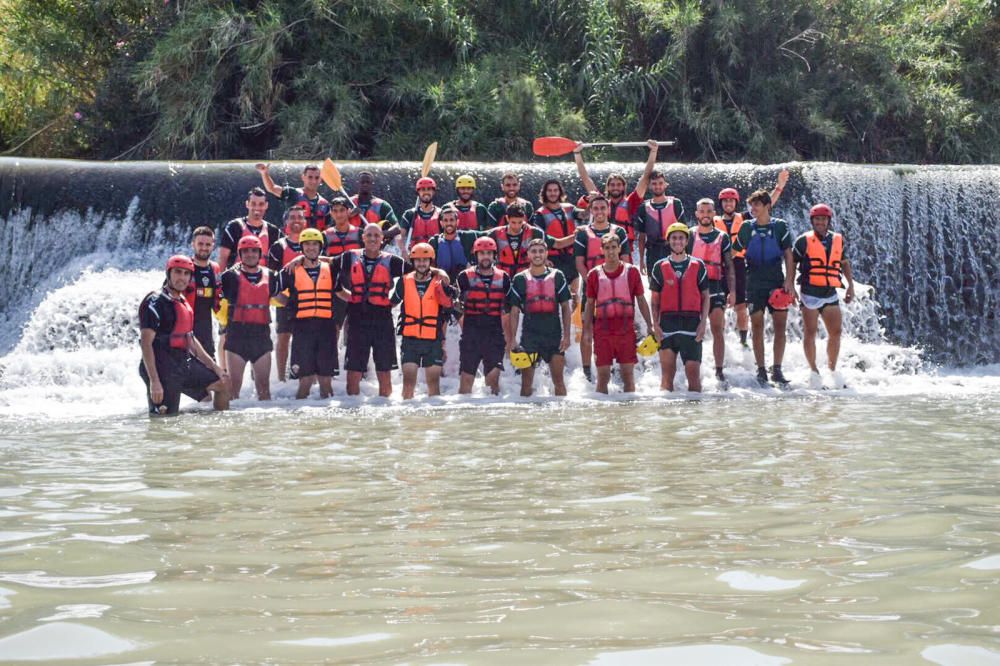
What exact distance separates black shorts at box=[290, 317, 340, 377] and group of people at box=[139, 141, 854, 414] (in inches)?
0.5

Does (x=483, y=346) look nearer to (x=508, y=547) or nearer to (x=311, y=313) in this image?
(x=311, y=313)

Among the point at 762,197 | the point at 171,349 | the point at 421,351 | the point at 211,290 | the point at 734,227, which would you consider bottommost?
the point at 421,351

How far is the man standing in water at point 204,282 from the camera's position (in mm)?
9750

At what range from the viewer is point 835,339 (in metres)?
11.1

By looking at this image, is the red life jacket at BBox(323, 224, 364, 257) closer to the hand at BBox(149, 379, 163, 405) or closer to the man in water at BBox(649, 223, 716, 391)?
the hand at BBox(149, 379, 163, 405)

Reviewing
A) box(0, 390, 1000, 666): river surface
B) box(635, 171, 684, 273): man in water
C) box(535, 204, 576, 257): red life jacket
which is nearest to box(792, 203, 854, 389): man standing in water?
box(635, 171, 684, 273): man in water

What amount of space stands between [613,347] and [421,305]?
1.65 metres

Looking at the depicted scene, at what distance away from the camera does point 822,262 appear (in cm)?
1091

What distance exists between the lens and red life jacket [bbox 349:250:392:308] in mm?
10125

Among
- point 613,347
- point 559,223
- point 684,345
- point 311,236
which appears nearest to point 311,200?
point 311,236

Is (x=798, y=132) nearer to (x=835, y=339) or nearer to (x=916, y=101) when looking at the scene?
(x=916, y=101)

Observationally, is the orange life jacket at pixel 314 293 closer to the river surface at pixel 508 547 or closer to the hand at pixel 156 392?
the hand at pixel 156 392

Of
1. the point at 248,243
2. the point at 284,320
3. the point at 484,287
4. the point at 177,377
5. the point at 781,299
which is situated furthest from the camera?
the point at 781,299

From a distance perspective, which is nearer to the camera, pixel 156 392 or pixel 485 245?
pixel 156 392
